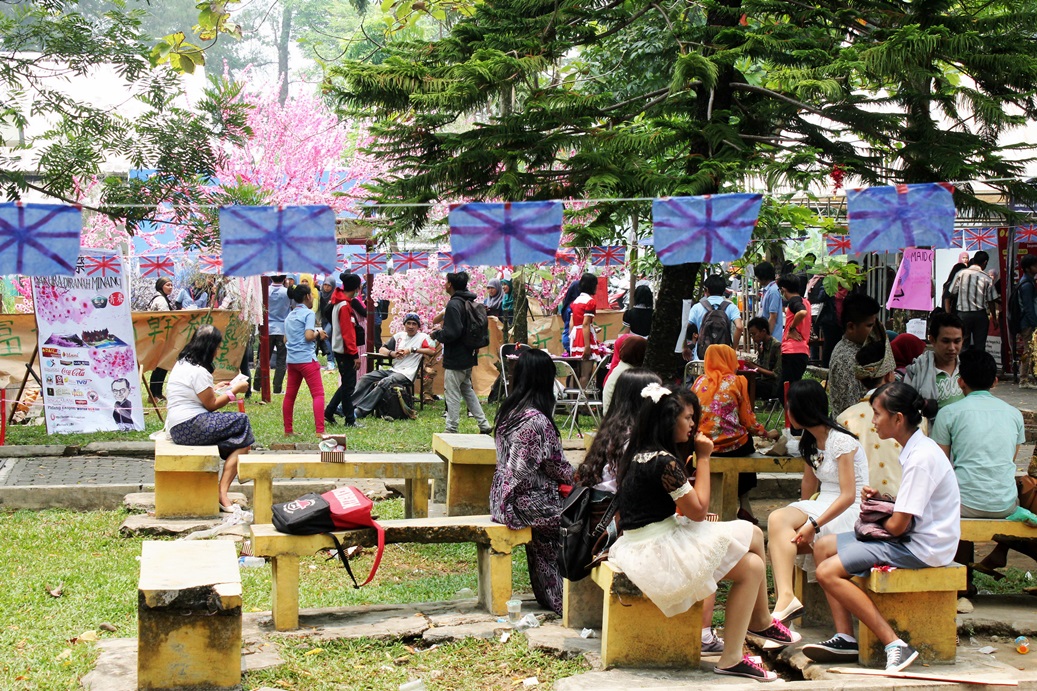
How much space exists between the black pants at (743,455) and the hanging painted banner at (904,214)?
1.75 meters

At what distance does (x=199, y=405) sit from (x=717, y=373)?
4208 millimetres

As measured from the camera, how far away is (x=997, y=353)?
17859 mm

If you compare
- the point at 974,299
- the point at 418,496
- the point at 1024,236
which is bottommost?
the point at 418,496

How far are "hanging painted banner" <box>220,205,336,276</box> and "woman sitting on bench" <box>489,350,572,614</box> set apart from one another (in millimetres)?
2377

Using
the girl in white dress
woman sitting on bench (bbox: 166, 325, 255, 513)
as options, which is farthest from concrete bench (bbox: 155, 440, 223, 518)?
the girl in white dress

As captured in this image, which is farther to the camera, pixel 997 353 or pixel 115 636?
pixel 997 353

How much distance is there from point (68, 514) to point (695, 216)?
5.70 m

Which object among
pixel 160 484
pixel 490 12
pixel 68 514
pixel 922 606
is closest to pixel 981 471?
pixel 922 606

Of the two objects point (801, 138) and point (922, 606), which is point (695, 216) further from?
point (922, 606)

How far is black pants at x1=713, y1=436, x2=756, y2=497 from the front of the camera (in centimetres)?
794

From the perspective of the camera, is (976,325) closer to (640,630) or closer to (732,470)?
(732,470)

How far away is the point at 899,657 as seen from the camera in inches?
210

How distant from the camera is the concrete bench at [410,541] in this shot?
5848mm

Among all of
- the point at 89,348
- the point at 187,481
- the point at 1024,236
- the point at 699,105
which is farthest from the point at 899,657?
the point at 1024,236
